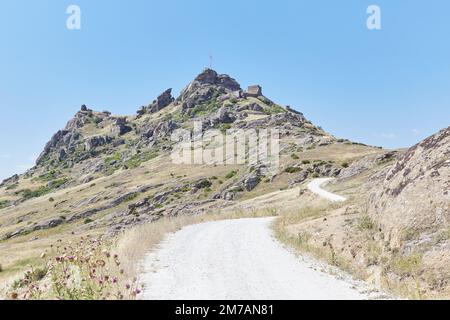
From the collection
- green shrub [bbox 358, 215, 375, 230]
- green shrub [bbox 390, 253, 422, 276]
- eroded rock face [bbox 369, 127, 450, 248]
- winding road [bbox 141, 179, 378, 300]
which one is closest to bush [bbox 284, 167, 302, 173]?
winding road [bbox 141, 179, 378, 300]

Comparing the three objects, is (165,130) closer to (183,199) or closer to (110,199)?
(110,199)

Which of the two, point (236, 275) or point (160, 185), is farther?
point (160, 185)

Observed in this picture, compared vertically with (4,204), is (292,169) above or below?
above

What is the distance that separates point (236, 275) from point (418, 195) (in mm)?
6728

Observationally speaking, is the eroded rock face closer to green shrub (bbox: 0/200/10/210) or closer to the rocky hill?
the rocky hill

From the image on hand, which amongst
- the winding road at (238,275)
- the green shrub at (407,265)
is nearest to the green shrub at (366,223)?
the winding road at (238,275)

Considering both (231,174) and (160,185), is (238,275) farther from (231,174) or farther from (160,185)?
(160,185)

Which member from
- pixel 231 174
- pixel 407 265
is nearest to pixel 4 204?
pixel 231 174

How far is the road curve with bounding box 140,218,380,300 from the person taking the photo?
30.0 feet

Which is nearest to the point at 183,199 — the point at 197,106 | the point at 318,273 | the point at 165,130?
the point at 318,273

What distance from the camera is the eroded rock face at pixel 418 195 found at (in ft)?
39.9

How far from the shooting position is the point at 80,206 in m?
97.7

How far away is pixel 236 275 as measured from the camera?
11.0m
